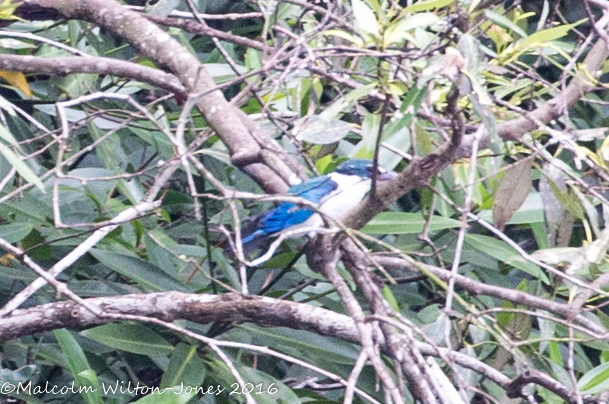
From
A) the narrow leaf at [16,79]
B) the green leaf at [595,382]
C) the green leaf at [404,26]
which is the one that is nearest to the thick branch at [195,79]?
the narrow leaf at [16,79]

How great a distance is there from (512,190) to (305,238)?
0.82m

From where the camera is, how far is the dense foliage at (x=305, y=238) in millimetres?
1568

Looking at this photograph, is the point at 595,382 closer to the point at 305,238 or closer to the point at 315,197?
the point at 305,238

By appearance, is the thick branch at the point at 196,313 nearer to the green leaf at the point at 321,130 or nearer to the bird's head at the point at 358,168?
the green leaf at the point at 321,130

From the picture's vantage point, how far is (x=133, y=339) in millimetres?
2193

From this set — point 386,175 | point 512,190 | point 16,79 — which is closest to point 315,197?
point 386,175

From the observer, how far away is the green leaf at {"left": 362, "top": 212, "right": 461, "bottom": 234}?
2350 millimetres

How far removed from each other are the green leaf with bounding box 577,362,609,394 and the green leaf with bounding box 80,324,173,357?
1.01 m

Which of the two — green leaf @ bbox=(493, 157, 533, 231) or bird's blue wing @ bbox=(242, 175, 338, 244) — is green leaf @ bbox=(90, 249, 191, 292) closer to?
bird's blue wing @ bbox=(242, 175, 338, 244)

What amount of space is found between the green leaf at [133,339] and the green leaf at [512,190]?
0.93m

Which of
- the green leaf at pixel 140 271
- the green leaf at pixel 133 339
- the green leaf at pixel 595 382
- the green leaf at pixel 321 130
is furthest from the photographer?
the green leaf at pixel 140 271

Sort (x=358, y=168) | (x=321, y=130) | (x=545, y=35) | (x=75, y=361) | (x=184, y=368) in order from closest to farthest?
(x=321, y=130)
(x=545, y=35)
(x=75, y=361)
(x=184, y=368)
(x=358, y=168)

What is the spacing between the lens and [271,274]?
101 inches

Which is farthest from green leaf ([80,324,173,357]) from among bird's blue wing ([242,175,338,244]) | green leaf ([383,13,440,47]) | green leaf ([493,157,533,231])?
green leaf ([383,13,440,47])
